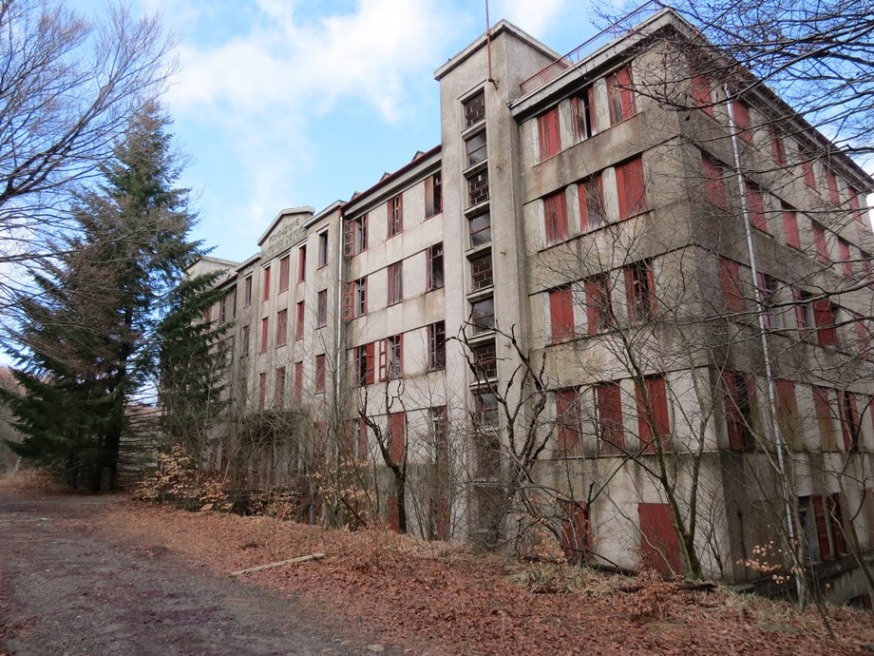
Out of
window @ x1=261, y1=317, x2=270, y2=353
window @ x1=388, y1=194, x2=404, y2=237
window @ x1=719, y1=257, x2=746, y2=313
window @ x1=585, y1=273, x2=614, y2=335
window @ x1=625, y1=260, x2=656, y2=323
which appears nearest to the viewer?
window @ x1=585, y1=273, x2=614, y2=335

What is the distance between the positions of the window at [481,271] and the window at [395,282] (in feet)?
13.3

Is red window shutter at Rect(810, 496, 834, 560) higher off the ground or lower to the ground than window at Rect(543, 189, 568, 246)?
lower

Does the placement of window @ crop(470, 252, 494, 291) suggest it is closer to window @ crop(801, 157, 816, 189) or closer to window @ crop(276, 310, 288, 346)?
window @ crop(801, 157, 816, 189)

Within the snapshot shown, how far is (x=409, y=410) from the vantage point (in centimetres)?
2280

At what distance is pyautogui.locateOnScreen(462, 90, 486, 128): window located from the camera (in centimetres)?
2312

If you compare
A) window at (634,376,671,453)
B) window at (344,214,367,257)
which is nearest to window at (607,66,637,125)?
window at (634,376,671,453)

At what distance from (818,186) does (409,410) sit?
16.0m

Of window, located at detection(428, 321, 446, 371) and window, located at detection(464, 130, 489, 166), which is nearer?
window, located at detection(428, 321, 446, 371)

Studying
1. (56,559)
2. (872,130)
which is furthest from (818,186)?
(56,559)

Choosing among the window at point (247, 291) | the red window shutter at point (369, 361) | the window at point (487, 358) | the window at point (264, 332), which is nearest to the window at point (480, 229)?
the window at point (487, 358)

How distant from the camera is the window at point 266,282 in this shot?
33.8 meters

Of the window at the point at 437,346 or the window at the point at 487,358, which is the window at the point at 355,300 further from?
the window at the point at 487,358

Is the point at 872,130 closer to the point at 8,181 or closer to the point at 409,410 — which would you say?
the point at 8,181

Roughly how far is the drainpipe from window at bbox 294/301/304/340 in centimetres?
2053
